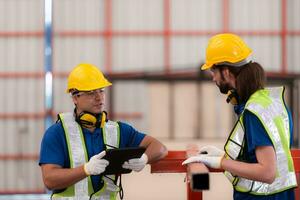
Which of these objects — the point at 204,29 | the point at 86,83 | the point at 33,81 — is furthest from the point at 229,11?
the point at 86,83

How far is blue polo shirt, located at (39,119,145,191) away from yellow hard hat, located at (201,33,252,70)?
0.89m

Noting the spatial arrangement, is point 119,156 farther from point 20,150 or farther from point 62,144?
point 20,150

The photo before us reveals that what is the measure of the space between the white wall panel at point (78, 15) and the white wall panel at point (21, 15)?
413 mm

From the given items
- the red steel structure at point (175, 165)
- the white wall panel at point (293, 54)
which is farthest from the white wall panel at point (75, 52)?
the red steel structure at point (175, 165)

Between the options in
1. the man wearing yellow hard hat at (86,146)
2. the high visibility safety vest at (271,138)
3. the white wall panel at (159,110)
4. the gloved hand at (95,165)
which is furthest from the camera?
the white wall panel at (159,110)

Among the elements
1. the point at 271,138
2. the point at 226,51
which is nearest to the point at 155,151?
the point at 226,51

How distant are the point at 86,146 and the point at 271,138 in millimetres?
1257

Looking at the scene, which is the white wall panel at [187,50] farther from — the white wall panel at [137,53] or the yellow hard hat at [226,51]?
the yellow hard hat at [226,51]

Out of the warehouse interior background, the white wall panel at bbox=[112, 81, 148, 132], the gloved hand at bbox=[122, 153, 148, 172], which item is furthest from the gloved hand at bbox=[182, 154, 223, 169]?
the warehouse interior background

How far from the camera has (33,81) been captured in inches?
485

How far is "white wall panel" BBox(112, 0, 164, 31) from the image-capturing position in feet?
40.2

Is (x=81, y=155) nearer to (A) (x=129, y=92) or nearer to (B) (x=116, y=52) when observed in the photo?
(A) (x=129, y=92)

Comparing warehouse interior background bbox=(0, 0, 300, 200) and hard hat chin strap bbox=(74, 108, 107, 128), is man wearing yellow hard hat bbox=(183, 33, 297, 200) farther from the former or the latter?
warehouse interior background bbox=(0, 0, 300, 200)

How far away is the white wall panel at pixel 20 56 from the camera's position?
12281mm
